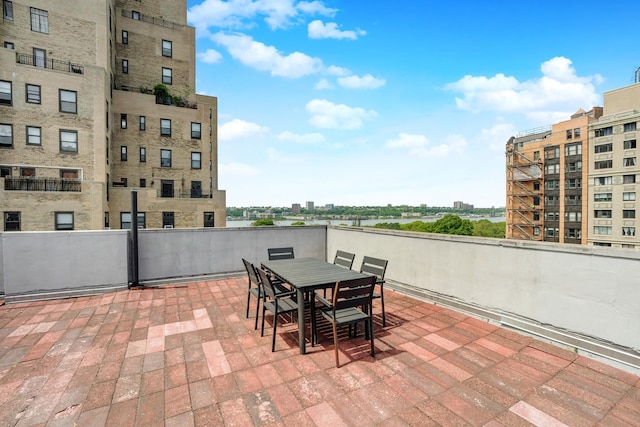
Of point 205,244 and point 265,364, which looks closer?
point 265,364

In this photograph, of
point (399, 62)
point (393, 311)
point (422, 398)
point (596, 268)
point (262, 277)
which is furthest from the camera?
point (399, 62)

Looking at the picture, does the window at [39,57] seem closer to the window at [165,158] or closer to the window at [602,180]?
the window at [165,158]

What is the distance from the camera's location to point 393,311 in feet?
16.8

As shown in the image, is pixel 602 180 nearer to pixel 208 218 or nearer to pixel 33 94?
pixel 208 218

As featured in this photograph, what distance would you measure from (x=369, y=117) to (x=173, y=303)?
15.5m

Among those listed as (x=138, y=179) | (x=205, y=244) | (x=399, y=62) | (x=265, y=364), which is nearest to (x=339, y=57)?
(x=399, y=62)

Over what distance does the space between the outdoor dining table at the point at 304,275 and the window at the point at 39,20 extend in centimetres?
2695

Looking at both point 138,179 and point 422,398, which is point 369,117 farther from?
point 138,179

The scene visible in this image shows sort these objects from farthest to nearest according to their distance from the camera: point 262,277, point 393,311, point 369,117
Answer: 1. point 369,117
2. point 393,311
3. point 262,277

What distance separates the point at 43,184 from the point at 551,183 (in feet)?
227

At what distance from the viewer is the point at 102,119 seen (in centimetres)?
1984

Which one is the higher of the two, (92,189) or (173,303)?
(92,189)

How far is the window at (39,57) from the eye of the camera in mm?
19411

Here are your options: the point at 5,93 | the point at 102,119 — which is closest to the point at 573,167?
the point at 102,119
